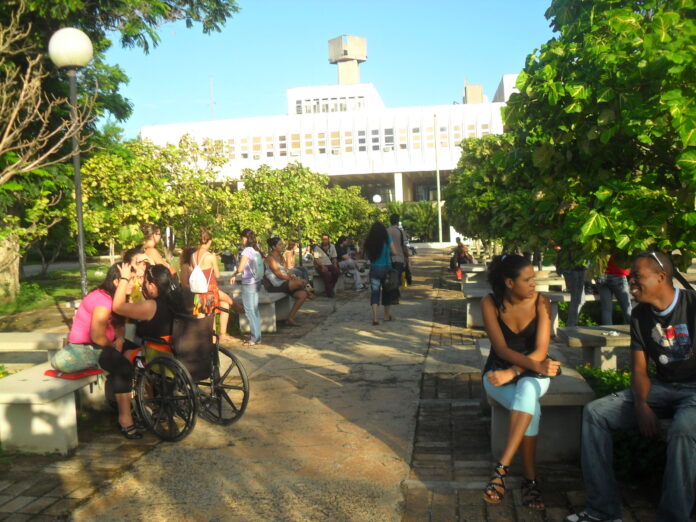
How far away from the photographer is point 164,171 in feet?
45.2

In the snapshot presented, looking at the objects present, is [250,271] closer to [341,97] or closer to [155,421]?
[155,421]

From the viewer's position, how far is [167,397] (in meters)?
5.46

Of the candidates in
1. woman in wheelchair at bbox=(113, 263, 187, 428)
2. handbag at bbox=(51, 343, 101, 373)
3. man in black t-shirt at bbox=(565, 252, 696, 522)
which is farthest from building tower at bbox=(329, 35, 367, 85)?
man in black t-shirt at bbox=(565, 252, 696, 522)

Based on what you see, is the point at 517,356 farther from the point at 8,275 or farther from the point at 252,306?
the point at 8,275

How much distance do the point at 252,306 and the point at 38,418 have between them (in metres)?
4.76

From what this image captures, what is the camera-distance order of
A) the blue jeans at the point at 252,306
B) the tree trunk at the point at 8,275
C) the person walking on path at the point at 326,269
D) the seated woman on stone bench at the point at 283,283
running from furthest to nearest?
1. the person walking on path at the point at 326,269
2. the tree trunk at the point at 8,275
3. the seated woman on stone bench at the point at 283,283
4. the blue jeans at the point at 252,306

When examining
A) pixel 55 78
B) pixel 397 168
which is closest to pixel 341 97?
pixel 397 168

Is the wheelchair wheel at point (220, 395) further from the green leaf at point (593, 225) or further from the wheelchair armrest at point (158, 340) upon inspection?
the green leaf at point (593, 225)

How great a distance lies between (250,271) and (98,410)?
3.62 m

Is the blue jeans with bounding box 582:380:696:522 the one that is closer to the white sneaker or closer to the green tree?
the white sneaker

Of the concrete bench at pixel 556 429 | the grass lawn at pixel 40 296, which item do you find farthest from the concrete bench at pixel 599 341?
the grass lawn at pixel 40 296

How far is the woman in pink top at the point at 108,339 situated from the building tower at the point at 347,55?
109 meters

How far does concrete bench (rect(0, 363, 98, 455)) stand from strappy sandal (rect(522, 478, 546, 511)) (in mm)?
3224

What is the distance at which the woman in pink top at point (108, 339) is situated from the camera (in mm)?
5520
